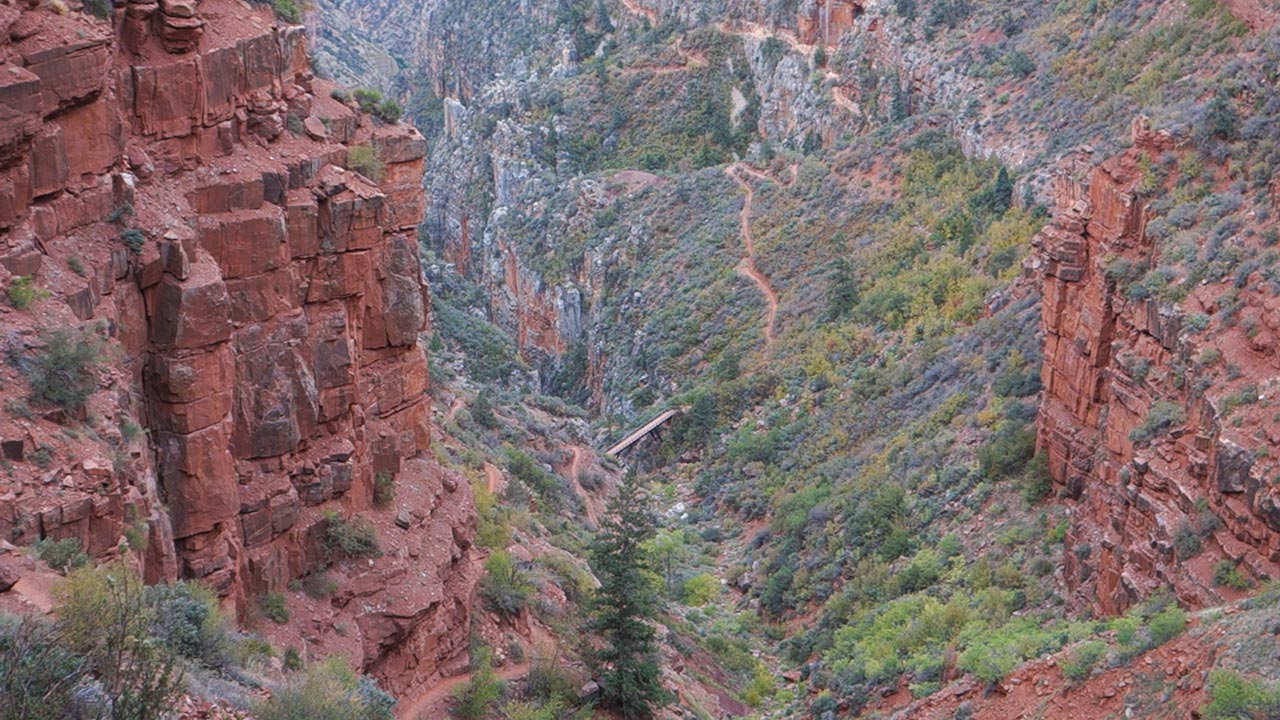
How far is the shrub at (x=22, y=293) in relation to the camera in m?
18.9

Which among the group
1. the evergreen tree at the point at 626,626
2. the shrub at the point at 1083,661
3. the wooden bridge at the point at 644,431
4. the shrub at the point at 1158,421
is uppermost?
the shrub at the point at 1158,421

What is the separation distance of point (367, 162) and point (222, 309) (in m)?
5.75

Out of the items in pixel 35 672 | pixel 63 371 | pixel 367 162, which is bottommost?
pixel 35 672

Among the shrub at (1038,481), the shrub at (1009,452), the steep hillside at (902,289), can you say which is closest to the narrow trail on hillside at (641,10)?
the steep hillside at (902,289)

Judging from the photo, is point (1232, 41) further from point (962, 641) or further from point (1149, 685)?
point (1149, 685)

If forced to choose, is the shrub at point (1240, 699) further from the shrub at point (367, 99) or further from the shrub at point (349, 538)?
the shrub at point (367, 99)

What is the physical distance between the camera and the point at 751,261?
242 feet

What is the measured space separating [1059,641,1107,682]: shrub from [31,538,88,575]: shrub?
1639 cm

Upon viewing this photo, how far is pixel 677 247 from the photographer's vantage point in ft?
266

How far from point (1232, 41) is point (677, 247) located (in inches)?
1567

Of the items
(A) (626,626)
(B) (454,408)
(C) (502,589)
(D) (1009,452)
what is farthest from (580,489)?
(C) (502,589)

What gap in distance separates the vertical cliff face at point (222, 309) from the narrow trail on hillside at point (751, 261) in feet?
128

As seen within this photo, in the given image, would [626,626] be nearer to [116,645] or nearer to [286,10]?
[286,10]

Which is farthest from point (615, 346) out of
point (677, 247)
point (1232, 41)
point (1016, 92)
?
point (1232, 41)
